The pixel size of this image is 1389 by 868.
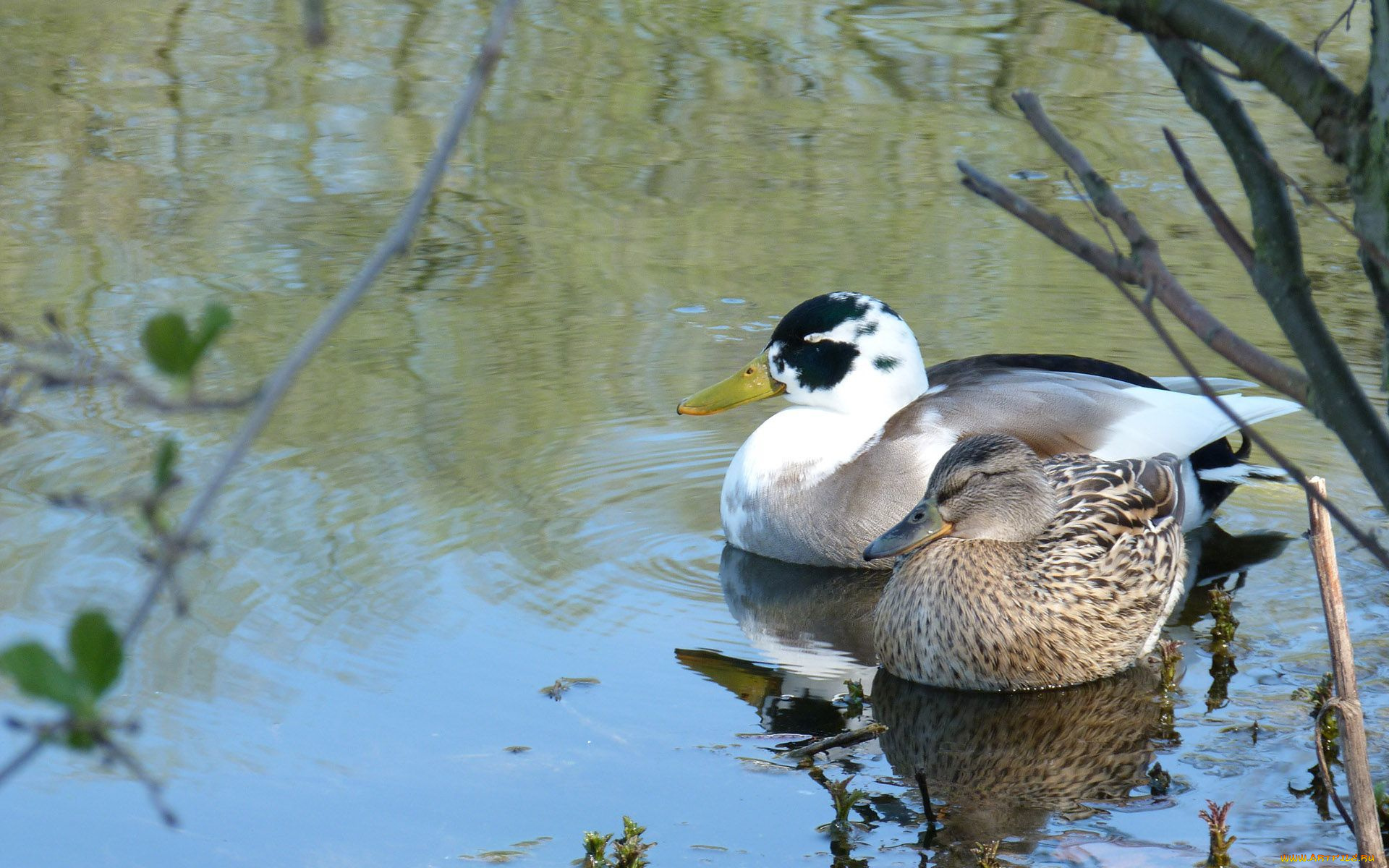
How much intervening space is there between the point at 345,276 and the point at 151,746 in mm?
4142

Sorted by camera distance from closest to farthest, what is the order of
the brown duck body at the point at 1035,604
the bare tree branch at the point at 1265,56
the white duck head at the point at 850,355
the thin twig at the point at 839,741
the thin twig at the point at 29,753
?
the thin twig at the point at 29,753, the bare tree branch at the point at 1265,56, the thin twig at the point at 839,741, the brown duck body at the point at 1035,604, the white duck head at the point at 850,355

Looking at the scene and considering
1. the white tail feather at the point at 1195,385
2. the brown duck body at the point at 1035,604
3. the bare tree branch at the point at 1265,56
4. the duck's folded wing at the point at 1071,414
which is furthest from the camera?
the white tail feather at the point at 1195,385

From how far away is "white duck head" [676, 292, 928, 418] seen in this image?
571cm

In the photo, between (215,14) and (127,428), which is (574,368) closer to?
(127,428)

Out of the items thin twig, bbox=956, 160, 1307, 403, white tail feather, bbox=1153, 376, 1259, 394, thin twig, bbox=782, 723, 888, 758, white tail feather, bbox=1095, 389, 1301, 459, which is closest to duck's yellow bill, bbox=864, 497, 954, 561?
thin twig, bbox=782, 723, 888, 758

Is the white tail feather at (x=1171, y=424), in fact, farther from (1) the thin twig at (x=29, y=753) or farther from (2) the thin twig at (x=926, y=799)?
(1) the thin twig at (x=29, y=753)

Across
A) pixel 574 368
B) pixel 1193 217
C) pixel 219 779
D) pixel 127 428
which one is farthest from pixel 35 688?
pixel 1193 217

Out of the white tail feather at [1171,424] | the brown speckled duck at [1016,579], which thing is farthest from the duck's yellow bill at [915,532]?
the white tail feather at [1171,424]

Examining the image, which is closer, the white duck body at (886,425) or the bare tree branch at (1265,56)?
the bare tree branch at (1265,56)

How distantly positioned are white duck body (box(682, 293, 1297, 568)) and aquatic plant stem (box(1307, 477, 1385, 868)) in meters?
2.69

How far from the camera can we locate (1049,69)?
37.1ft

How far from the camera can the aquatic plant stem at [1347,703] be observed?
8.32 ft

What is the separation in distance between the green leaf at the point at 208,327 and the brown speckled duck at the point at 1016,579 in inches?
141

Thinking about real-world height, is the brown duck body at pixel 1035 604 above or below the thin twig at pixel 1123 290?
below
